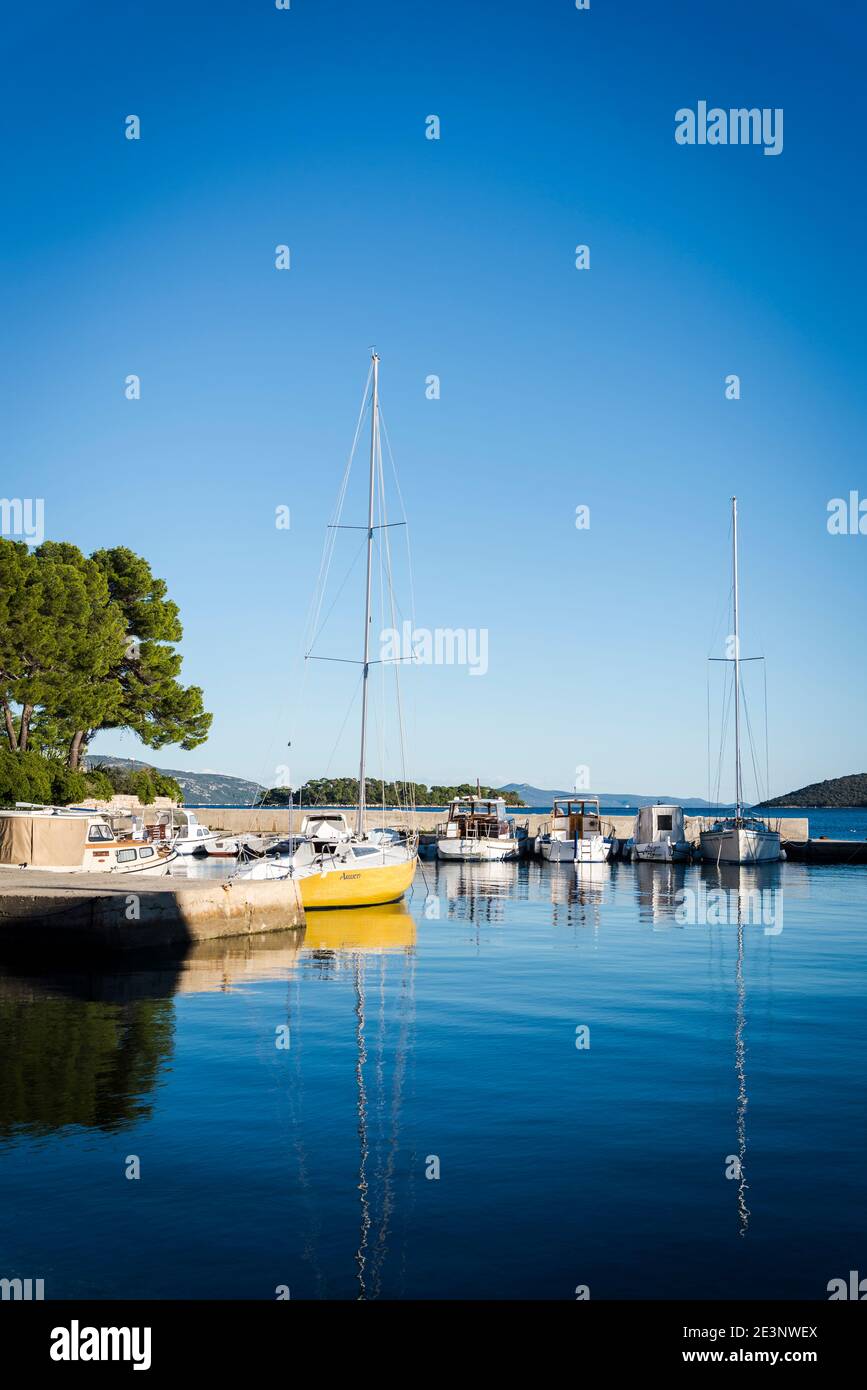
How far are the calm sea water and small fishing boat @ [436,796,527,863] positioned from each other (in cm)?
4384

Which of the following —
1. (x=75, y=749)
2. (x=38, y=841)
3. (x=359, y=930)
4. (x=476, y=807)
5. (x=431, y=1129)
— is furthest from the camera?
(x=476, y=807)

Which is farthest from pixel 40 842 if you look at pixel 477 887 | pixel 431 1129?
pixel 431 1129

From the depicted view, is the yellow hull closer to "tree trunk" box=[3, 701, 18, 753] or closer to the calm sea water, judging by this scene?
the calm sea water

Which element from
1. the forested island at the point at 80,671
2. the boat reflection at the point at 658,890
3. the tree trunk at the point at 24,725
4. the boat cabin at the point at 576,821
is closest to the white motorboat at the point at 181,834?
the forested island at the point at 80,671

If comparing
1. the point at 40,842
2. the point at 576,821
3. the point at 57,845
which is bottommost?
the point at 576,821

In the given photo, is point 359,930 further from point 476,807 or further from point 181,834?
point 476,807

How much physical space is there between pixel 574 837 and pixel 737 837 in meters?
12.3

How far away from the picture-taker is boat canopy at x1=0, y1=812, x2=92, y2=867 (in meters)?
36.2

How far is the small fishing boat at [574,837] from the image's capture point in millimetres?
65938

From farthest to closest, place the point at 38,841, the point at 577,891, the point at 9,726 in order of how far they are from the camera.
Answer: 1. the point at 9,726
2. the point at 577,891
3. the point at 38,841

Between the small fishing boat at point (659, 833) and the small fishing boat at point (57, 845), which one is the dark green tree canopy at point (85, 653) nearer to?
the small fishing boat at point (57, 845)

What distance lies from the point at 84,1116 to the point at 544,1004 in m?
10.1

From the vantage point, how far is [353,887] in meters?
35.1

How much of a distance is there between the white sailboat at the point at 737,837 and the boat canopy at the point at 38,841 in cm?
4129
